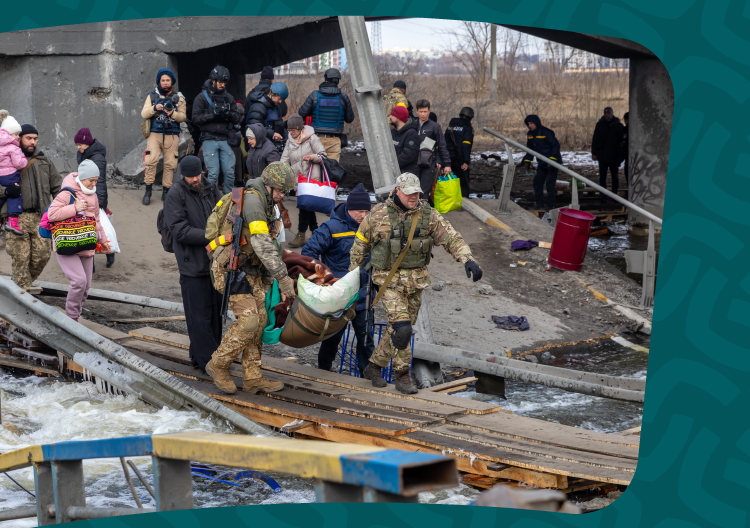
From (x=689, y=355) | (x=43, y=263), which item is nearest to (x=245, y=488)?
(x=689, y=355)

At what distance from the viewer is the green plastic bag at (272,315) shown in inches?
229

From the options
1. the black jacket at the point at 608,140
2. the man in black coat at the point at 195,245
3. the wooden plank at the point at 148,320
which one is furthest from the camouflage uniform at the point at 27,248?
the black jacket at the point at 608,140

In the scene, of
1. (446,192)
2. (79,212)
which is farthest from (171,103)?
(446,192)

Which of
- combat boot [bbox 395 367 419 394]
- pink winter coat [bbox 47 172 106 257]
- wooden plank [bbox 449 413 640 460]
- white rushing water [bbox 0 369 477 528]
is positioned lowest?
white rushing water [bbox 0 369 477 528]

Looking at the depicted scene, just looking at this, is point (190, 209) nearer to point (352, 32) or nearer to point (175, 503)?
point (352, 32)

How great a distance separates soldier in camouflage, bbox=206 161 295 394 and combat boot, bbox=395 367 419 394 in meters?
1.08

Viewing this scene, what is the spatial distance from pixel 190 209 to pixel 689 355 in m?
3.82

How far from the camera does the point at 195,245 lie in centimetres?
593

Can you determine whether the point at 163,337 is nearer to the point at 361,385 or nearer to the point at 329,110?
the point at 361,385

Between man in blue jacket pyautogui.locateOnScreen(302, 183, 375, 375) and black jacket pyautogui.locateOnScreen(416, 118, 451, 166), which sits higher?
black jacket pyautogui.locateOnScreen(416, 118, 451, 166)

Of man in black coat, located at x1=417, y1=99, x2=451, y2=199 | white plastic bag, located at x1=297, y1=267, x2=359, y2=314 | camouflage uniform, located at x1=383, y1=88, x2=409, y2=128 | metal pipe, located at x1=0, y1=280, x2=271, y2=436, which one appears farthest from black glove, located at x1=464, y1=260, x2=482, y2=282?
camouflage uniform, located at x1=383, y1=88, x2=409, y2=128

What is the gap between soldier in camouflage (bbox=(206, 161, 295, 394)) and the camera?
18.0 ft

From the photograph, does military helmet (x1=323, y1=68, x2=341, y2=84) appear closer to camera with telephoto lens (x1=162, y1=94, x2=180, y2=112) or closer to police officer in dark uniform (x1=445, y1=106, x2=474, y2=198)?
camera with telephoto lens (x1=162, y1=94, x2=180, y2=112)

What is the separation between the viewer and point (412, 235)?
5.71m
